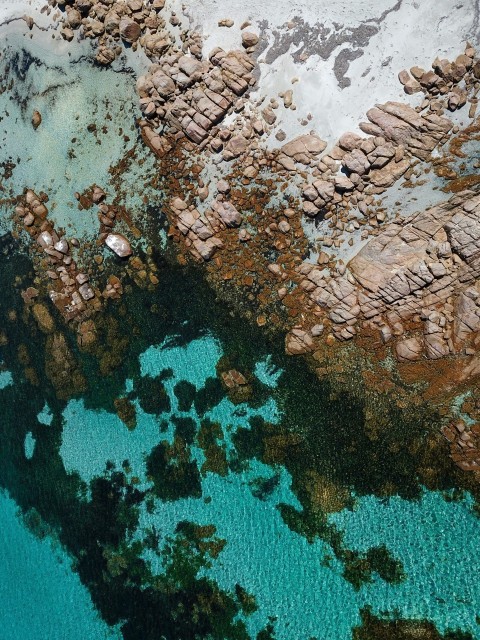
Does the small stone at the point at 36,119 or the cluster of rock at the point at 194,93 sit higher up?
the small stone at the point at 36,119

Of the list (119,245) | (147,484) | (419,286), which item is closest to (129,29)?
(119,245)

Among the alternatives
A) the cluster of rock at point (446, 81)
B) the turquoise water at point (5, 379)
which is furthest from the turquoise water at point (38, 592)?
the cluster of rock at point (446, 81)

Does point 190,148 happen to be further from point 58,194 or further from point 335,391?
point 335,391

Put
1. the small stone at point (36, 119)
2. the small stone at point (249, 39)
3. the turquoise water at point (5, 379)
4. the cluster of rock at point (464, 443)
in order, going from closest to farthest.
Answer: the cluster of rock at point (464, 443)
the small stone at point (249, 39)
the small stone at point (36, 119)
the turquoise water at point (5, 379)

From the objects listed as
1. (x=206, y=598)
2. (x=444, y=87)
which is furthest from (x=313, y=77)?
(x=206, y=598)

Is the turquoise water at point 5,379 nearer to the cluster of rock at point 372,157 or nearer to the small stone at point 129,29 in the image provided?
the cluster of rock at point 372,157

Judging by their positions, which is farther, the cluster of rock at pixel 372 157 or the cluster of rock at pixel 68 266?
the cluster of rock at pixel 68 266
